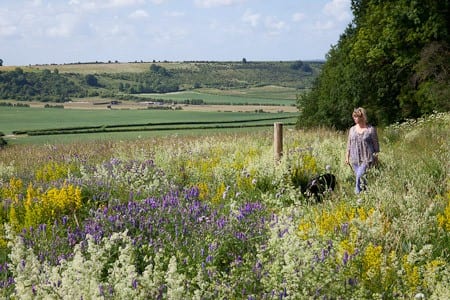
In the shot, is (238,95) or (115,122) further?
(238,95)

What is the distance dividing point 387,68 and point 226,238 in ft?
95.3

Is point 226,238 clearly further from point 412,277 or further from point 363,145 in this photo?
point 363,145

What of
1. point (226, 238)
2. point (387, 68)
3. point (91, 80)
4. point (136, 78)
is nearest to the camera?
point (226, 238)

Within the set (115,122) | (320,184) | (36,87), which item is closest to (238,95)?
(36,87)

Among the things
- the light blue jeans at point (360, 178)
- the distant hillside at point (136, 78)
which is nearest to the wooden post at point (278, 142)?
Result: the light blue jeans at point (360, 178)

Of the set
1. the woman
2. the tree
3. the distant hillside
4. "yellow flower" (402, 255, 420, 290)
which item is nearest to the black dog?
the woman

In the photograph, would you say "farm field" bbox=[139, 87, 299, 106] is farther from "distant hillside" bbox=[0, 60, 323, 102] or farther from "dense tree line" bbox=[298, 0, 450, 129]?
"dense tree line" bbox=[298, 0, 450, 129]

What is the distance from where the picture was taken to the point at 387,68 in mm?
32750

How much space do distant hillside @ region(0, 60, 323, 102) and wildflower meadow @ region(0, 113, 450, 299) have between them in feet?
239

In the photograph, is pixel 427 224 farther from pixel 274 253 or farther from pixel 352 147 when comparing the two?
pixel 352 147

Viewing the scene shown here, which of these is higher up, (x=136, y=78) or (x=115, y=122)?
(x=136, y=78)

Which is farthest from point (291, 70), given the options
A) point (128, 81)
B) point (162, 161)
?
point (162, 161)

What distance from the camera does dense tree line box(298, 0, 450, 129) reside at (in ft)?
93.2

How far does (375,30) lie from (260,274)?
1142 inches
